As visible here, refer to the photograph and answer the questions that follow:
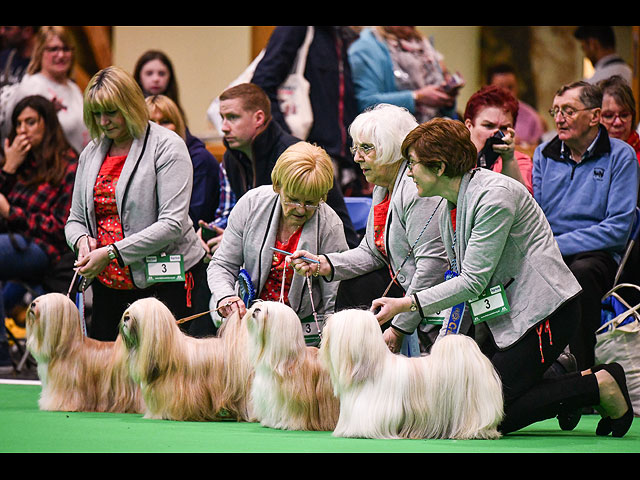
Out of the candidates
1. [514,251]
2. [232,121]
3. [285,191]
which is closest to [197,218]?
[232,121]

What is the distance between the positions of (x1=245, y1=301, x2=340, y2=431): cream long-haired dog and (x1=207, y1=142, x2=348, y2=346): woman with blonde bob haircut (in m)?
0.32

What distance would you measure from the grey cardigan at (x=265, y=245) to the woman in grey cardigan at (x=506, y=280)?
0.63m

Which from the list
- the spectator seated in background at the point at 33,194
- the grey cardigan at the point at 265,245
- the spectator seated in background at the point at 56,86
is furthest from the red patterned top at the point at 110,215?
the spectator seated in background at the point at 56,86

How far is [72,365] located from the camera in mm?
4473

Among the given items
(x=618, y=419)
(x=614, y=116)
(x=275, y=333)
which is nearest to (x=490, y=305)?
(x=618, y=419)

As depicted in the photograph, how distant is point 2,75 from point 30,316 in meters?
3.49

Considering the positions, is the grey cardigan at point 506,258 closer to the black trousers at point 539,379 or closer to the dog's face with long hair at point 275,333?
the black trousers at point 539,379

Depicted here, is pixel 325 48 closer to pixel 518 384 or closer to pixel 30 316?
pixel 30 316

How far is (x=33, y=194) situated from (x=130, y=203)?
1821 mm

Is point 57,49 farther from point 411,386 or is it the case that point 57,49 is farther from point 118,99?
point 411,386

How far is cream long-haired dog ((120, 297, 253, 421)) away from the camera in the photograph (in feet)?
13.7

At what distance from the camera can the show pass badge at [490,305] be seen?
146 inches

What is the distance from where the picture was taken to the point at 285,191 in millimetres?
4211

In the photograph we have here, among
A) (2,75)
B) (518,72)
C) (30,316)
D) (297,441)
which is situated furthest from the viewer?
(518,72)
